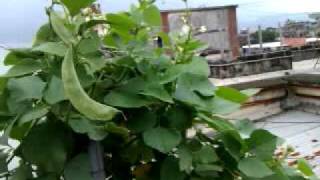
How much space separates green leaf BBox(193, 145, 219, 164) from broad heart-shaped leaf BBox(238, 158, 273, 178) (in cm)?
3

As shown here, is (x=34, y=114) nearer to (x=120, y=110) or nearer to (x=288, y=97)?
(x=120, y=110)

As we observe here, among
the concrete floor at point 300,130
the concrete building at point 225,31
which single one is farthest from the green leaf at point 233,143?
the concrete building at point 225,31

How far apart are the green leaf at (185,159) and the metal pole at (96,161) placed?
87mm

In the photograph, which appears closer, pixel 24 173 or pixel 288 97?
pixel 24 173

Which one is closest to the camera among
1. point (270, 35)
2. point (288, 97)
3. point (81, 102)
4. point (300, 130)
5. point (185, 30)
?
point (81, 102)

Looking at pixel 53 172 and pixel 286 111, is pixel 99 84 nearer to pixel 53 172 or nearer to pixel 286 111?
pixel 53 172

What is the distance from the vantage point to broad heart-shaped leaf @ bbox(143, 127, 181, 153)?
0.54 metres

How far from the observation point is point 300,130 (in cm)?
307

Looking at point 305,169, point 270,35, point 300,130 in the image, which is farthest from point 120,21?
point 270,35

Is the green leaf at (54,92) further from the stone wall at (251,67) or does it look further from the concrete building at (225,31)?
the concrete building at (225,31)

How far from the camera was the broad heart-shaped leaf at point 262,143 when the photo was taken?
1.98 ft

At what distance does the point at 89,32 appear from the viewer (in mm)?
550

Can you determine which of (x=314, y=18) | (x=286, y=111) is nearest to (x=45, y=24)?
(x=286, y=111)

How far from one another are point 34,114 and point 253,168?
10.2 inches
